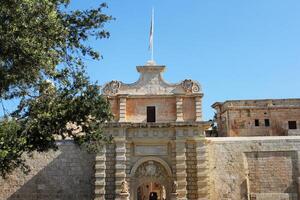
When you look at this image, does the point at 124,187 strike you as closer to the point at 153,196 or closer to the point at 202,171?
the point at 202,171

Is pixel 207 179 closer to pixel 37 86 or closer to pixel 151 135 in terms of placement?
pixel 151 135

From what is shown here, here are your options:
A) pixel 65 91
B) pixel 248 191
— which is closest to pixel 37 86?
pixel 65 91

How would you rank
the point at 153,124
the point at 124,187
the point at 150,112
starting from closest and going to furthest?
the point at 124,187 < the point at 153,124 < the point at 150,112

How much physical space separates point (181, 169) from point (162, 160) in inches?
41.2

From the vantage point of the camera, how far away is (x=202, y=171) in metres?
19.1

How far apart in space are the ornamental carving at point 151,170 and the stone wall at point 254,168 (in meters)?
2.99

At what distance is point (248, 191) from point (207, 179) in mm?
3224

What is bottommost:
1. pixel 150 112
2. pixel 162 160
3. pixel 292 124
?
pixel 162 160

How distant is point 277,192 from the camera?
21125 millimetres

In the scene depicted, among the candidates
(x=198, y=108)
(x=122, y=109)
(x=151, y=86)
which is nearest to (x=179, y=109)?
(x=198, y=108)

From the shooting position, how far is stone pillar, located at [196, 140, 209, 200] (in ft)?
61.7

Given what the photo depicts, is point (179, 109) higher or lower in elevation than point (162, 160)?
higher

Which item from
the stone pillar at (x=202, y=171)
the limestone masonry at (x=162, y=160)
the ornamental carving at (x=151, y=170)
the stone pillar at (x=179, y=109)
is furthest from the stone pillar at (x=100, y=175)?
the stone pillar at (x=202, y=171)

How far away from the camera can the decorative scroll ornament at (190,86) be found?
20188 mm
